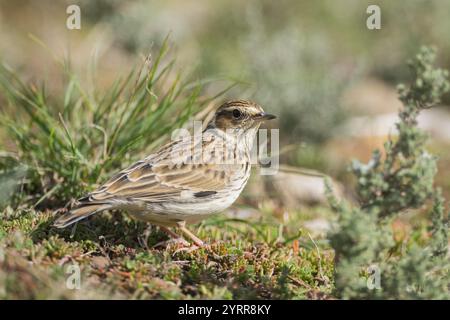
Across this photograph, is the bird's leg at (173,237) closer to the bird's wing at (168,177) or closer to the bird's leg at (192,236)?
the bird's leg at (192,236)

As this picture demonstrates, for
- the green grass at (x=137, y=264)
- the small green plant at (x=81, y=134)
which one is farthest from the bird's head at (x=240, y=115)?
the green grass at (x=137, y=264)

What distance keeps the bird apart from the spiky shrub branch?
162cm

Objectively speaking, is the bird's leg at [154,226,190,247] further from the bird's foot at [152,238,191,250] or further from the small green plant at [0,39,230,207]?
the small green plant at [0,39,230,207]

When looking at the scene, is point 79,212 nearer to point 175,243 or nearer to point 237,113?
point 175,243

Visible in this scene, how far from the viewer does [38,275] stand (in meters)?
4.42

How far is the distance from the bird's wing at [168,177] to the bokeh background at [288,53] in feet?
5.91

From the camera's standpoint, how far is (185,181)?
5.77m

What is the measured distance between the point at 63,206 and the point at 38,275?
6.86ft

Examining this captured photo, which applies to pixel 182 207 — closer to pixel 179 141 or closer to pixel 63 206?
pixel 179 141

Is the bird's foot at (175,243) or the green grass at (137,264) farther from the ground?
the bird's foot at (175,243)

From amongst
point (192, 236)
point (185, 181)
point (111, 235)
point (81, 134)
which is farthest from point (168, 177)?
point (81, 134)

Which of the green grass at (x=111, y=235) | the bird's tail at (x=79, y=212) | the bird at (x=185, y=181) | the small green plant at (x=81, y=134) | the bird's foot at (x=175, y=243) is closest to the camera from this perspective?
the green grass at (x=111, y=235)

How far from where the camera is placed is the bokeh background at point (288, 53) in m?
10.3

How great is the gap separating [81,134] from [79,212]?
188 centimetres
